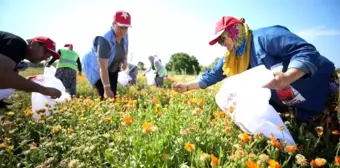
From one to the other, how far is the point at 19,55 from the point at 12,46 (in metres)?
0.09

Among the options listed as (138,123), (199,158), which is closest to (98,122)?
(138,123)

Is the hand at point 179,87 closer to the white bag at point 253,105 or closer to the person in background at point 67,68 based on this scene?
the white bag at point 253,105

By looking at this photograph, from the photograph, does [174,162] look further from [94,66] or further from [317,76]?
[94,66]

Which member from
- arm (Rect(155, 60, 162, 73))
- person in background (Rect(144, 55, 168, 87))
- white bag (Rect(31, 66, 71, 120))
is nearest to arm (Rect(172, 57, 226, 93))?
white bag (Rect(31, 66, 71, 120))

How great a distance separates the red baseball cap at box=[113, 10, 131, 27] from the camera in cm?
356

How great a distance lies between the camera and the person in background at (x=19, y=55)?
2.51 metres

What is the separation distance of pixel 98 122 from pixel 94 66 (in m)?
1.74

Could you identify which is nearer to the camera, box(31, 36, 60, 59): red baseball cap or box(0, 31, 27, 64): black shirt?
box(0, 31, 27, 64): black shirt

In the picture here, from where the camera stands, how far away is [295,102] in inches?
98.4

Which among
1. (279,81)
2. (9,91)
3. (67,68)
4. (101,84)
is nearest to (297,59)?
(279,81)

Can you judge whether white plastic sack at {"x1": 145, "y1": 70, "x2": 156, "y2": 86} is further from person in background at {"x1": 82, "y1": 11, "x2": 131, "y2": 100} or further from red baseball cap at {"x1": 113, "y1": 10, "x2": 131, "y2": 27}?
red baseball cap at {"x1": 113, "y1": 10, "x2": 131, "y2": 27}

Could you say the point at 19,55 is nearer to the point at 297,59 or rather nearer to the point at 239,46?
the point at 239,46

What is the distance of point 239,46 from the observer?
254 centimetres

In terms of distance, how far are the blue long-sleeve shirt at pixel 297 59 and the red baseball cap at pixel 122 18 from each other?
5.21 ft
